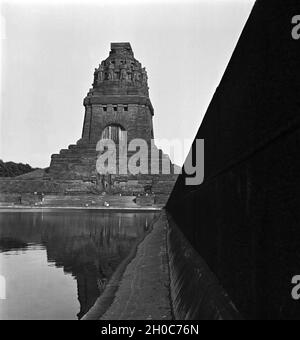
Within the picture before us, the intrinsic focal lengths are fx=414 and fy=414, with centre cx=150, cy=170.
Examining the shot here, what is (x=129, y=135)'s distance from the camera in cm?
4656

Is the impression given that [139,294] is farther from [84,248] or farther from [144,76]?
[144,76]

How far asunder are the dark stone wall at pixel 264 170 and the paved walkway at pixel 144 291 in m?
1.27

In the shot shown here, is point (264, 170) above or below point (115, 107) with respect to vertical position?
below

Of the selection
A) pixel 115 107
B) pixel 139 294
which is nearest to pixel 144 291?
pixel 139 294

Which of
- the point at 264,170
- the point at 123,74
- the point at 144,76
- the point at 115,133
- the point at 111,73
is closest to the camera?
the point at 264,170

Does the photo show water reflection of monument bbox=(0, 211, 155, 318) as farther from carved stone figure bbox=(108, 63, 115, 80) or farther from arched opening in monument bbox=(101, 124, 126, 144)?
carved stone figure bbox=(108, 63, 115, 80)

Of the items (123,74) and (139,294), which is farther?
(123,74)

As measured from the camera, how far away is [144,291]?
4.28 meters

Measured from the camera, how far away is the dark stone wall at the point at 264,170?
3.69ft

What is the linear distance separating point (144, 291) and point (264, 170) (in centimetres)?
317

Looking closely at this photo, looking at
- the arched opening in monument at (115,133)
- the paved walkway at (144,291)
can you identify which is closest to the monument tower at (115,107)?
the arched opening in monument at (115,133)

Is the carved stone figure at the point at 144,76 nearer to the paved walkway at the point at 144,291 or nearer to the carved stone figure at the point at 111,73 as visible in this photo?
the carved stone figure at the point at 111,73
